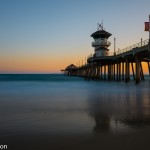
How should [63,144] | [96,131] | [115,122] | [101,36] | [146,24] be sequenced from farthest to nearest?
[101,36]
[146,24]
[115,122]
[96,131]
[63,144]

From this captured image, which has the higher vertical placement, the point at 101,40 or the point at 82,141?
the point at 101,40

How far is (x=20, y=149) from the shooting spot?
6301 mm

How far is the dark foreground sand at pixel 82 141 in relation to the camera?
21.0 feet

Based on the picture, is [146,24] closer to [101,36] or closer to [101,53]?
[101,53]

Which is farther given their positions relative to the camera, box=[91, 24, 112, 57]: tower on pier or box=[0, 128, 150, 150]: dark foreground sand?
box=[91, 24, 112, 57]: tower on pier

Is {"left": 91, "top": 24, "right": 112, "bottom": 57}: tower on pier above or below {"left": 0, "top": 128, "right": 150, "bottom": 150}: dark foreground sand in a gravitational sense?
above

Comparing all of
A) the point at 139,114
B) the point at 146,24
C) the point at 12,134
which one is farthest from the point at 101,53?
the point at 12,134

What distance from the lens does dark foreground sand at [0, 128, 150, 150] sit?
21.0 ft

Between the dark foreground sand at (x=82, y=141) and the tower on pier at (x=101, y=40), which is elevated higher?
the tower on pier at (x=101, y=40)

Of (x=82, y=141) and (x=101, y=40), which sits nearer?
(x=82, y=141)

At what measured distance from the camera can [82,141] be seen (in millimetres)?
6965

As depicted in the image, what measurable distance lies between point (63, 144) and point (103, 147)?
105cm

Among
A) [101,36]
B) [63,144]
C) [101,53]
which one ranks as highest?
[101,36]

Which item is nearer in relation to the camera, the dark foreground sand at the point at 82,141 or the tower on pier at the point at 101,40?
the dark foreground sand at the point at 82,141
